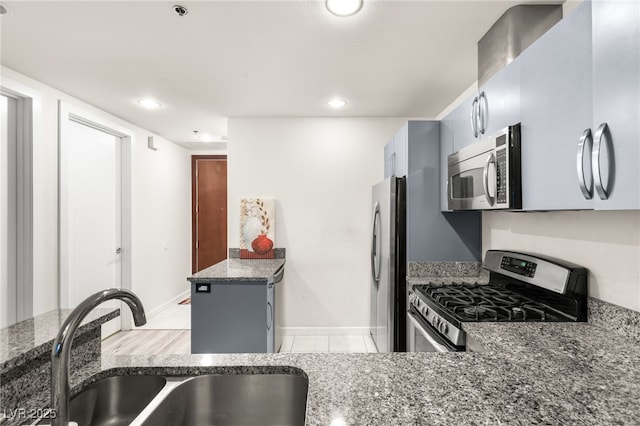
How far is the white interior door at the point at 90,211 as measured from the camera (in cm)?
291

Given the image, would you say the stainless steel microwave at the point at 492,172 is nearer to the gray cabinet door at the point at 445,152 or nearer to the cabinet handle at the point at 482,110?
the cabinet handle at the point at 482,110

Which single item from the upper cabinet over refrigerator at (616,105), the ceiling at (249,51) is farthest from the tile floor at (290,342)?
the upper cabinet over refrigerator at (616,105)

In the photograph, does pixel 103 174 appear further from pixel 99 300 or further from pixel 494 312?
pixel 494 312

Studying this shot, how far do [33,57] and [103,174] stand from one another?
1.50 m

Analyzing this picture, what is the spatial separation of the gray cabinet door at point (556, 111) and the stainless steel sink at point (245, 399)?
1142 mm

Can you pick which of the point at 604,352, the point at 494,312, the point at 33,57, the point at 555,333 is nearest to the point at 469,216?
the point at 494,312

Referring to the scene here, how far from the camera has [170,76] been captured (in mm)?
2594

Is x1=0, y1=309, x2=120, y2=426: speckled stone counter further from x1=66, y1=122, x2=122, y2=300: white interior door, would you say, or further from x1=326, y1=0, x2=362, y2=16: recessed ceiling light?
x1=66, y1=122, x2=122, y2=300: white interior door

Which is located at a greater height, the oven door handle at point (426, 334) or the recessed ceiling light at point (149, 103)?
the recessed ceiling light at point (149, 103)

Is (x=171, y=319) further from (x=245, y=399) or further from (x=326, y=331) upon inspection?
(x=245, y=399)

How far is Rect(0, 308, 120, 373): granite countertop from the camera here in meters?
0.80

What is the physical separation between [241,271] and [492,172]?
6.64ft

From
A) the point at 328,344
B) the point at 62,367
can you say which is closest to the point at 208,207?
the point at 328,344

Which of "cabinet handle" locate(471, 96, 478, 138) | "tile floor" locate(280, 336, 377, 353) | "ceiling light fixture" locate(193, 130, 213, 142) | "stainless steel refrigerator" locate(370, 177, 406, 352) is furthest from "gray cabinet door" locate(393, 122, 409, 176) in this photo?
"ceiling light fixture" locate(193, 130, 213, 142)
